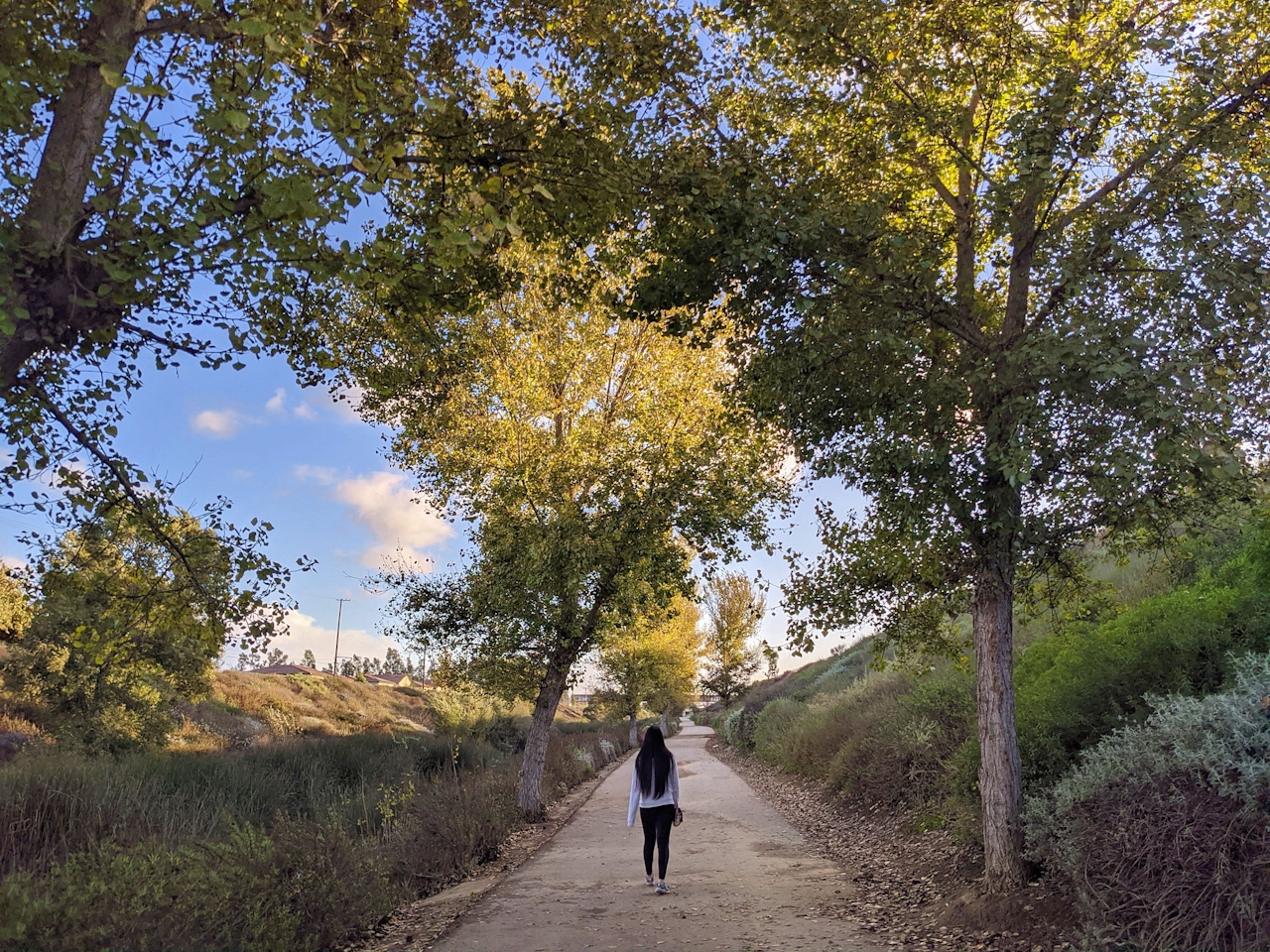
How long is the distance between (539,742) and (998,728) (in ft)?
30.1

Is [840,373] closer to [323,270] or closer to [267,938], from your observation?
[323,270]

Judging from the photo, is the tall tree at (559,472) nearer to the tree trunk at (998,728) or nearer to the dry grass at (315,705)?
the tree trunk at (998,728)

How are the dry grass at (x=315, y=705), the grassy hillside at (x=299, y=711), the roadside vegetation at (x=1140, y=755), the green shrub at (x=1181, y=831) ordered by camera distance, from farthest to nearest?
A: the dry grass at (x=315, y=705) → the grassy hillside at (x=299, y=711) → the roadside vegetation at (x=1140, y=755) → the green shrub at (x=1181, y=831)

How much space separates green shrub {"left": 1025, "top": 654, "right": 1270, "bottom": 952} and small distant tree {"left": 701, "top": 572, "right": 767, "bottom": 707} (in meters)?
33.6

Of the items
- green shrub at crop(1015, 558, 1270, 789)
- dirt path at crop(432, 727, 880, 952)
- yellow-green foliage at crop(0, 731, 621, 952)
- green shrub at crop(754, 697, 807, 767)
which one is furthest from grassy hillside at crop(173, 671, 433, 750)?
green shrub at crop(1015, 558, 1270, 789)

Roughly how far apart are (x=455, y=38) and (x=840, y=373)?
468 centimetres

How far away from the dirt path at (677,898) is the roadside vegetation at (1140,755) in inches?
71.5

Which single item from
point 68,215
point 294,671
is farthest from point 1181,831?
point 294,671

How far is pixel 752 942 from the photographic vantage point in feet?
20.5

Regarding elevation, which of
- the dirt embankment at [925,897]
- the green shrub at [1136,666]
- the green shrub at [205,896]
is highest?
the green shrub at [1136,666]

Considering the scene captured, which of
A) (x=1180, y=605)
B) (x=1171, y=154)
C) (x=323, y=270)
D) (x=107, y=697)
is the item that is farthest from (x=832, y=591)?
(x=107, y=697)

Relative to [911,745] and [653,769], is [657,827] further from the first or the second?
[911,745]

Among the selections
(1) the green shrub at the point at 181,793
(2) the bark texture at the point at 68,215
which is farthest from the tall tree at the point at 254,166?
(1) the green shrub at the point at 181,793

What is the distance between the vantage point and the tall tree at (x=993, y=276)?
5.56 meters
